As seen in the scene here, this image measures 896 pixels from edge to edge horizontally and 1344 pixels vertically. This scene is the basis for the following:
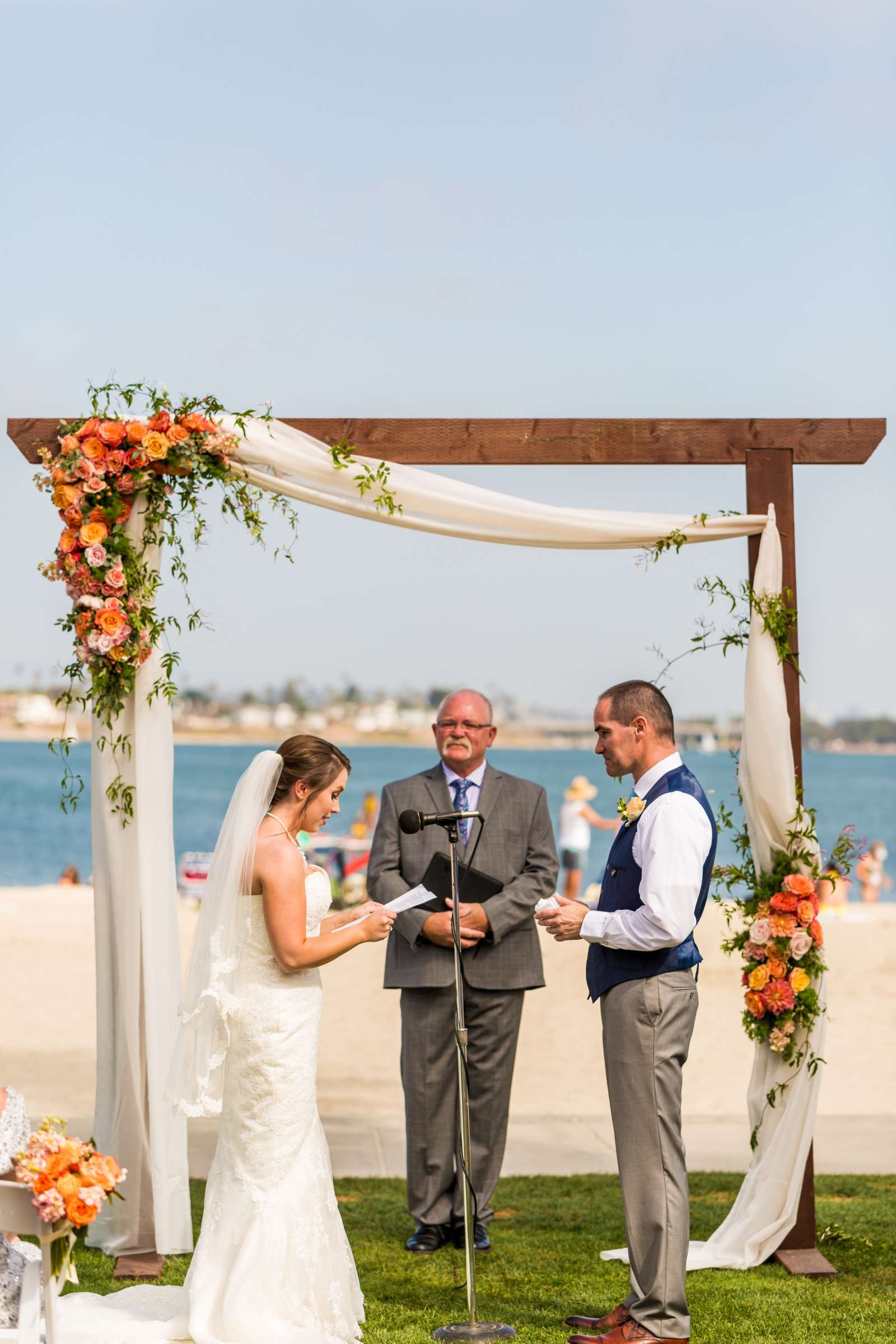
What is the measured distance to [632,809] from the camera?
463cm

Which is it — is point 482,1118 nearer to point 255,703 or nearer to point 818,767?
point 255,703

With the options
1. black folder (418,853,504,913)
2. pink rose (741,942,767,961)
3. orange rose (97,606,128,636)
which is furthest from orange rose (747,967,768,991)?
orange rose (97,606,128,636)

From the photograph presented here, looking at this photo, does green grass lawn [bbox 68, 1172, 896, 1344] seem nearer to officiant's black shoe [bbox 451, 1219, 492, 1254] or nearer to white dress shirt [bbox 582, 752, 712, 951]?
officiant's black shoe [bbox 451, 1219, 492, 1254]

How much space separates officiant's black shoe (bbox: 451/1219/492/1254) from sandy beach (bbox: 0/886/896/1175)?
5.58 ft

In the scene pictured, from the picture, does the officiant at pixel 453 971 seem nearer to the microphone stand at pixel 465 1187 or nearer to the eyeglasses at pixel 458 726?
the eyeglasses at pixel 458 726

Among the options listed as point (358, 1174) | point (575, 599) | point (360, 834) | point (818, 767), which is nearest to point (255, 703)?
point (575, 599)

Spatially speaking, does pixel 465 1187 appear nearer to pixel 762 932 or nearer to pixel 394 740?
pixel 762 932

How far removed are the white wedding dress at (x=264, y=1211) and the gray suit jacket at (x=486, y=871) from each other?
→ 1.11m

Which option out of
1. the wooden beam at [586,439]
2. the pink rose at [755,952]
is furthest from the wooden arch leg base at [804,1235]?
the wooden beam at [586,439]

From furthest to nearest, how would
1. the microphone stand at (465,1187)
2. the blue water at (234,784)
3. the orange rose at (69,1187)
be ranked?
1. the blue water at (234,784)
2. the microphone stand at (465,1187)
3. the orange rose at (69,1187)

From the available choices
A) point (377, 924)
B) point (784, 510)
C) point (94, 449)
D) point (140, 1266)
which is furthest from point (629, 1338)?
point (94, 449)

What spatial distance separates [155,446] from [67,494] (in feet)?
1.26

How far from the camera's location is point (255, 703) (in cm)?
7550

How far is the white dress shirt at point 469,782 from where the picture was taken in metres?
6.05
